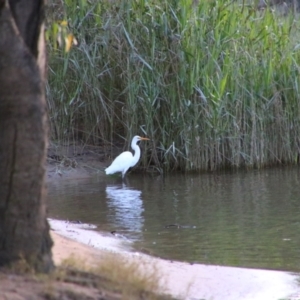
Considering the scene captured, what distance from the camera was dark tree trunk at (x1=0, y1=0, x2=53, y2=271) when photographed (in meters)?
4.41

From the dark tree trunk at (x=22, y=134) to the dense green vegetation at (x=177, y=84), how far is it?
8.09m

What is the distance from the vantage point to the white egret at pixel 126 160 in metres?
12.5

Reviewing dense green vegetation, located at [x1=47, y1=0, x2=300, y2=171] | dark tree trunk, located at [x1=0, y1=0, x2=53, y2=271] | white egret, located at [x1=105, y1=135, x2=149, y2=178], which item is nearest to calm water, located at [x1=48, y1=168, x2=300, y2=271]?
white egret, located at [x1=105, y1=135, x2=149, y2=178]

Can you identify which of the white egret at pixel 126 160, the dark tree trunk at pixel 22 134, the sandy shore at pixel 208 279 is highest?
the dark tree trunk at pixel 22 134

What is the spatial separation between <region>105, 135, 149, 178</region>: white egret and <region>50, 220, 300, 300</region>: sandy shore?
5.16 m

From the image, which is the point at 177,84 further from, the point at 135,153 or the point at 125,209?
the point at 125,209

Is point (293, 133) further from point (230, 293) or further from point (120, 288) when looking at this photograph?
point (120, 288)

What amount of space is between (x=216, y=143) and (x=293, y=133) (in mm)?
1479

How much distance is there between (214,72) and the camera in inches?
508

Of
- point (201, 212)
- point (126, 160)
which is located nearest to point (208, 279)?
point (201, 212)

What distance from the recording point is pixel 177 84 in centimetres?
1284

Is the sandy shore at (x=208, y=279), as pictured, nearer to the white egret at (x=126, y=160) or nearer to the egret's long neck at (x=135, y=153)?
the white egret at (x=126, y=160)

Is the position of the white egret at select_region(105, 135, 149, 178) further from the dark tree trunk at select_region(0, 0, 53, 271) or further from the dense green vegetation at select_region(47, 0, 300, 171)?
the dark tree trunk at select_region(0, 0, 53, 271)

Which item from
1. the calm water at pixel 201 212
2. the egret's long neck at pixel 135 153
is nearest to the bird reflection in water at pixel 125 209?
the calm water at pixel 201 212
